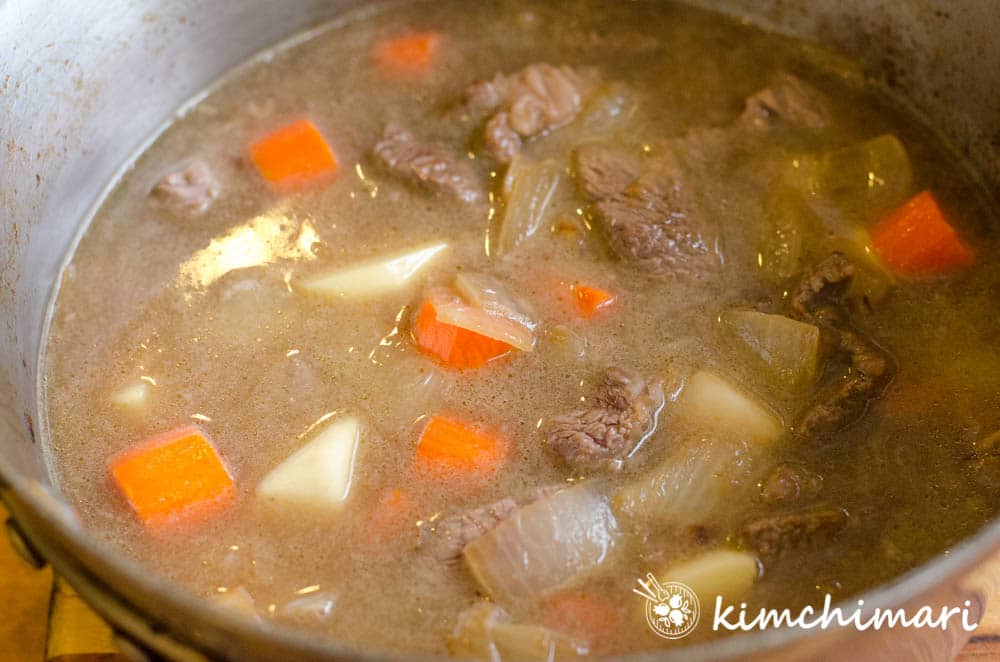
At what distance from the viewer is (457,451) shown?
2.52 metres

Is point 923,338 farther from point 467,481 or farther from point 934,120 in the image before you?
point 467,481

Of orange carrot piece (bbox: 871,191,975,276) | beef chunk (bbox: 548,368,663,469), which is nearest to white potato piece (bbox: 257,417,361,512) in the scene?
beef chunk (bbox: 548,368,663,469)

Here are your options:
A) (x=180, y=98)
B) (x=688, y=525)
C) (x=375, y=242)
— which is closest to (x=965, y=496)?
(x=688, y=525)

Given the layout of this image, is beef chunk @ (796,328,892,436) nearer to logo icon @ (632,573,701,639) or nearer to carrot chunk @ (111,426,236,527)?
logo icon @ (632,573,701,639)

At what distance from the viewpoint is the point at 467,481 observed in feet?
8.14

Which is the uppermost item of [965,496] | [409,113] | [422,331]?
[409,113]

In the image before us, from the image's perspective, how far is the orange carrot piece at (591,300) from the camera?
9.09 ft

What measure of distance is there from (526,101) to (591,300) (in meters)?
0.77

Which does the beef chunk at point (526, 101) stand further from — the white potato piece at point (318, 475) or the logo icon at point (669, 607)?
the logo icon at point (669, 607)

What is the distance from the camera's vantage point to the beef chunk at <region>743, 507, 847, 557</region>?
234cm

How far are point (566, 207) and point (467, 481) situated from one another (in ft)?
3.02

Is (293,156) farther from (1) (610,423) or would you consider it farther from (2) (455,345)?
(1) (610,423)

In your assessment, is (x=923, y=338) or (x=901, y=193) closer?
(x=923, y=338)

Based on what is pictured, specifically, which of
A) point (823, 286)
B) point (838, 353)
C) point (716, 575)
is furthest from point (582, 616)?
point (823, 286)
